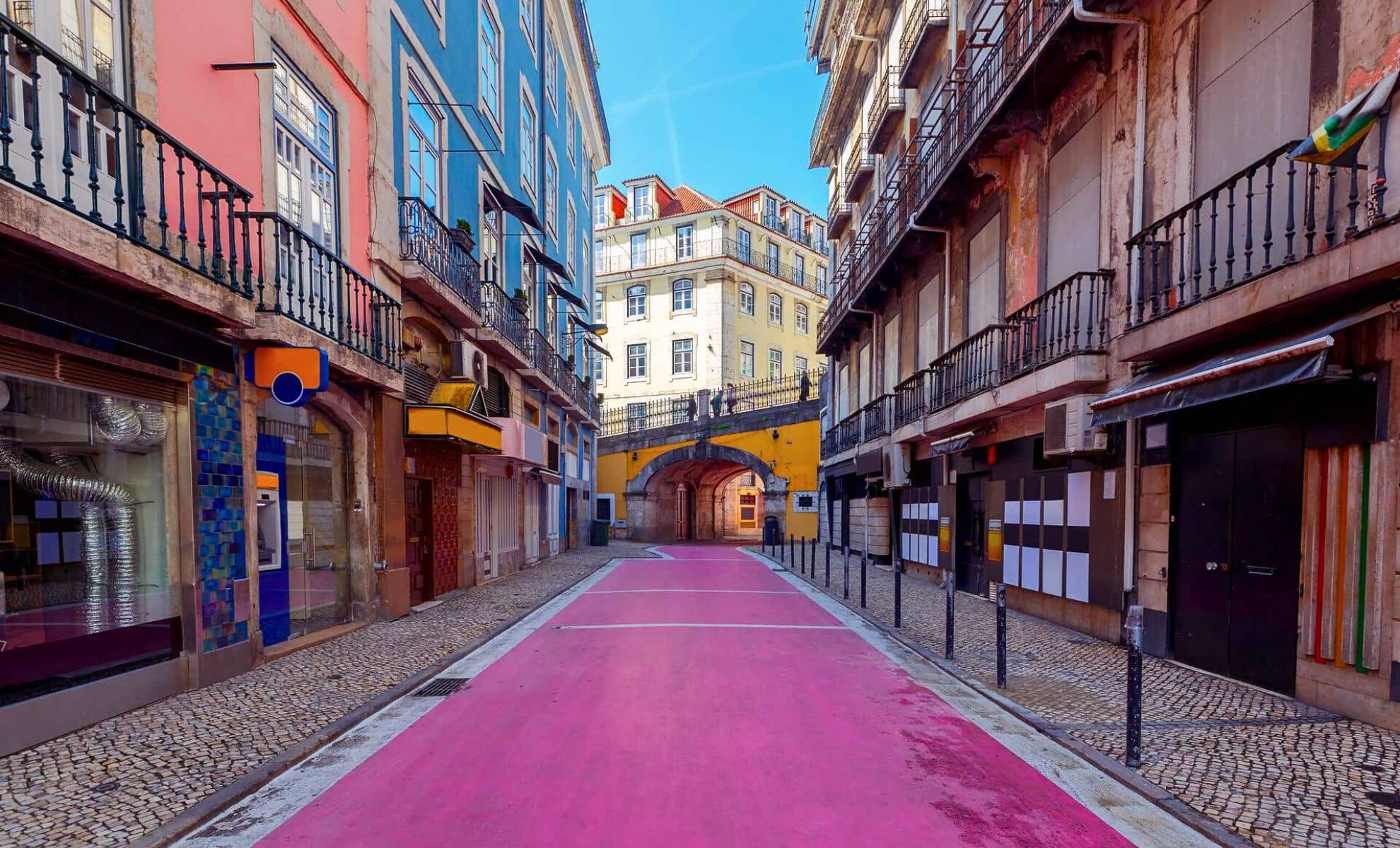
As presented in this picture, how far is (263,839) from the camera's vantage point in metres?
3.59

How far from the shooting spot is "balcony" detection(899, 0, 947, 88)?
14133 millimetres

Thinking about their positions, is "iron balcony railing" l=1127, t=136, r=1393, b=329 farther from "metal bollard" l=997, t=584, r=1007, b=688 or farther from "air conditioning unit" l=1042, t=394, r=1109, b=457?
"metal bollard" l=997, t=584, r=1007, b=688

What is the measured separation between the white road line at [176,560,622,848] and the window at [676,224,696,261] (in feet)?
115

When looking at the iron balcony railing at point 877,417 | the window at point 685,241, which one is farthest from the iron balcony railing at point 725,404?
the window at point 685,241

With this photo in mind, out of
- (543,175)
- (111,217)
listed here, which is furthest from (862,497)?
(111,217)

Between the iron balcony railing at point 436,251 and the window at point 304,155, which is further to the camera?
the iron balcony railing at point 436,251

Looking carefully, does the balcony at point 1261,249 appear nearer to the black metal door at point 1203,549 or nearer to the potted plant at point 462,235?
the black metal door at point 1203,549

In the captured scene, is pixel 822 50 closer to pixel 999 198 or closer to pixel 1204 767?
pixel 999 198

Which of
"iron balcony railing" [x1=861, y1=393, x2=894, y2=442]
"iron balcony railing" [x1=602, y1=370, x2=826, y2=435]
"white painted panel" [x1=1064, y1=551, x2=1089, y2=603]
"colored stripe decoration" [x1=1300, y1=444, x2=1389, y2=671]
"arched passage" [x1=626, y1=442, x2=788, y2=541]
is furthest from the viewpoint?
"iron balcony railing" [x1=602, y1=370, x2=826, y2=435]

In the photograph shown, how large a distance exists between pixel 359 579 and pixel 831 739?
23.2 ft

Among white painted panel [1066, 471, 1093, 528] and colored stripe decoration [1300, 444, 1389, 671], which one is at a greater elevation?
white painted panel [1066, 471, 1093, 528]

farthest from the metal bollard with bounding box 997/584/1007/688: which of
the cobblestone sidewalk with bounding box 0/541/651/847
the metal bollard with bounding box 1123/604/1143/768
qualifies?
the cobblestone sidewalk with bounding box 0/541/651/847

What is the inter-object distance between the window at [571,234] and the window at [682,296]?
48.1 feet

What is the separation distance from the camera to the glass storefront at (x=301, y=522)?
25.0 ft
